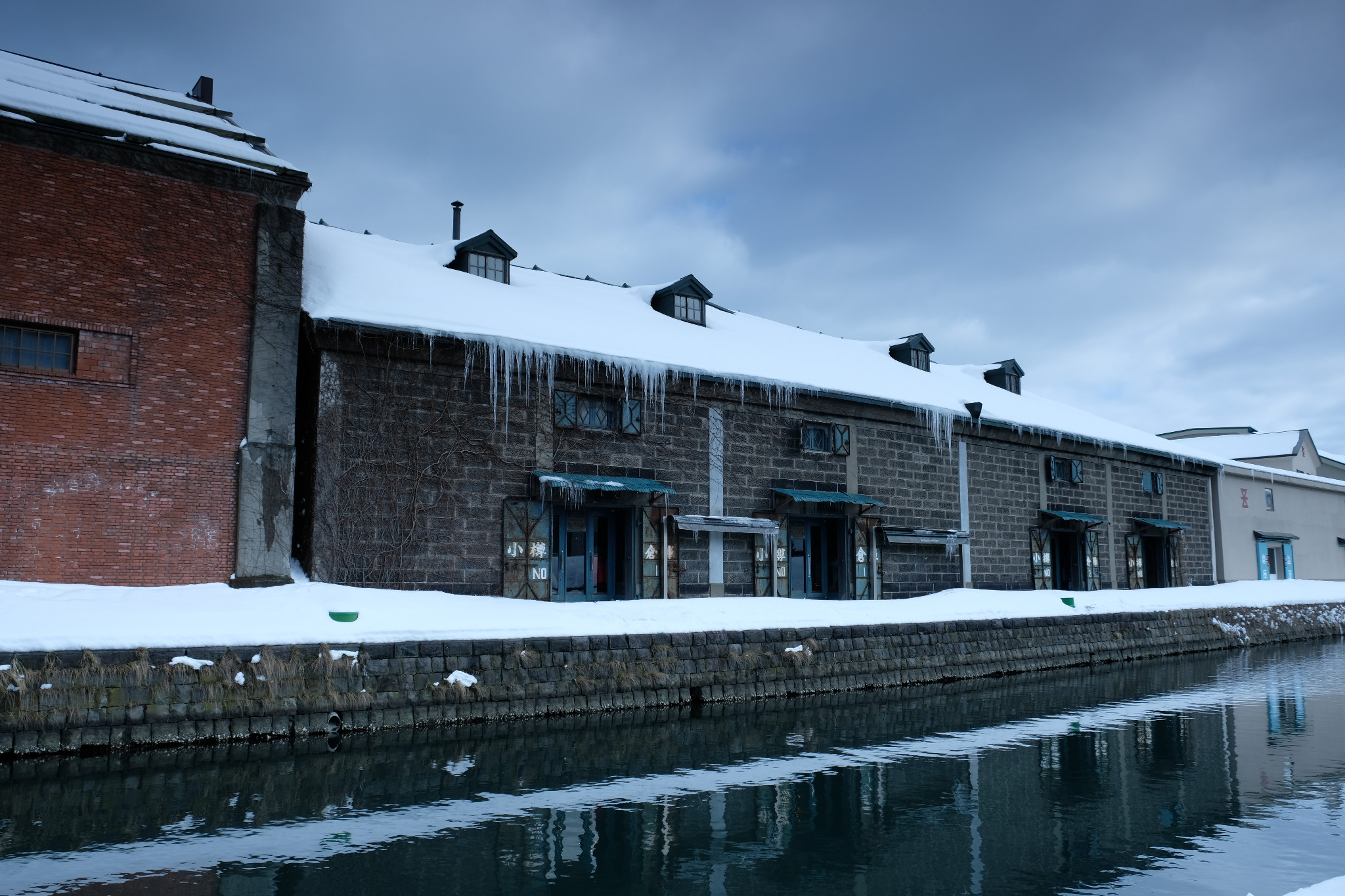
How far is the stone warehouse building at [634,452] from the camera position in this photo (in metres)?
14.8

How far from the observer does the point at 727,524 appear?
18.0m

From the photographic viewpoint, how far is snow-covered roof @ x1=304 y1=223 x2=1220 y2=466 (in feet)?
51.5

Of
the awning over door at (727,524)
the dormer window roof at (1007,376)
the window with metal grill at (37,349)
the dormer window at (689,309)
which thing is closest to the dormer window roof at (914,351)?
the dormer window roof at (1007,376)

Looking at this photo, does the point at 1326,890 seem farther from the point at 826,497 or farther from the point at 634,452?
the point at 826,497

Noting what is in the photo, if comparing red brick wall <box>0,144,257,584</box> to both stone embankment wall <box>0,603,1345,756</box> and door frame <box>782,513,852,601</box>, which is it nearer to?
stone embankment wall <box>0,603,1345,756</box>

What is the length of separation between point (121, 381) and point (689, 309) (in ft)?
40.5

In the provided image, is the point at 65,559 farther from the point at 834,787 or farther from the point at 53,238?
the point at 834,787

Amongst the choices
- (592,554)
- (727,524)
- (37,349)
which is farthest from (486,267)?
(37,349)

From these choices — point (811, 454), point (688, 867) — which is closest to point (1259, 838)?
point (688, 867)

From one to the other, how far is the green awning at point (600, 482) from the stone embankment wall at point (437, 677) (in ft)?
11.8

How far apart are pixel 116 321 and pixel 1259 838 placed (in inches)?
548

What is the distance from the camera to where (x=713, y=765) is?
973cm

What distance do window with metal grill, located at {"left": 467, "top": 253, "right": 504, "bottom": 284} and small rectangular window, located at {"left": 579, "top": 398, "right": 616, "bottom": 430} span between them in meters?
4.34

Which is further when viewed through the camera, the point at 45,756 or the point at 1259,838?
the point at 45,756
